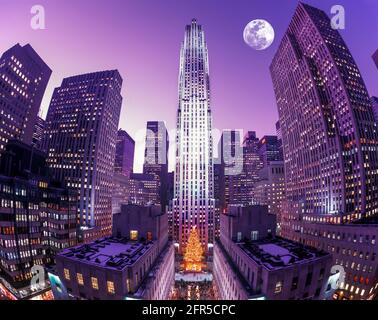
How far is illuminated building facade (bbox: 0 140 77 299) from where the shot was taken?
36.0 metres

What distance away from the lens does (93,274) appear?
1897 cm

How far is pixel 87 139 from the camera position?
79750 millimetres

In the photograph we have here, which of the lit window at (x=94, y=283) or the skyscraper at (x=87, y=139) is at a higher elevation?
the skyscraper at (x=87, y=139)

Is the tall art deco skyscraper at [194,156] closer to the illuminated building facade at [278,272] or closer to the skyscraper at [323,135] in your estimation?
the skyscraper at [323,135]

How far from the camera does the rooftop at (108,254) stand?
64.4 ft

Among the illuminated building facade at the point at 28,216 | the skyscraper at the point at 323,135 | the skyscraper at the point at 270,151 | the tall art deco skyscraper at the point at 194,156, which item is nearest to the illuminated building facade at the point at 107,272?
the illuminated building facade at the point at 28,216

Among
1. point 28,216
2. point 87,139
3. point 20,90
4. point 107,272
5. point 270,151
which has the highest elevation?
point 270,151

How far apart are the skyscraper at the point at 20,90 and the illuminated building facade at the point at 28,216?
68.0ft

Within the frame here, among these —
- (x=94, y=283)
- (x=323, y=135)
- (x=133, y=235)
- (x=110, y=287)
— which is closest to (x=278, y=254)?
(x=110, y=287)

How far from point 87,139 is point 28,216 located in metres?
42.7

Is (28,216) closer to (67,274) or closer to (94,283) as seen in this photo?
(67,274)

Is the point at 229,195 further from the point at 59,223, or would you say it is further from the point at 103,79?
the point at 59,223

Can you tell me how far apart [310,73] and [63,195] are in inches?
2954
